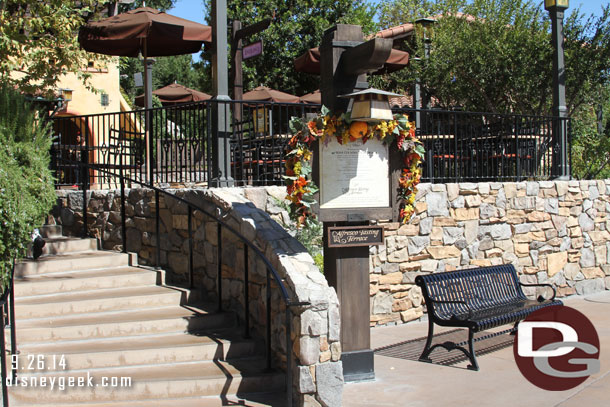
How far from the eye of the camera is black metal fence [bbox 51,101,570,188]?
7.68 meters

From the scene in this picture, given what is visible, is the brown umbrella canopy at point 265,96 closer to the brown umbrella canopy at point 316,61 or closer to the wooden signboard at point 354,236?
the brown umbrella canopy at point 316,61

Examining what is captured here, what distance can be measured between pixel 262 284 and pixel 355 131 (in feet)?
5.43

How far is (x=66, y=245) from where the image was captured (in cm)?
746

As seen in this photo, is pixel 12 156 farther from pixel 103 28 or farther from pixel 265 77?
pixel 265 77

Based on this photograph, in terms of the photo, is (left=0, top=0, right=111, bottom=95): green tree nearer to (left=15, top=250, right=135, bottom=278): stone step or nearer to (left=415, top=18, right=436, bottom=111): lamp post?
(left=15, top=250, right=135, bottom=278): stone step

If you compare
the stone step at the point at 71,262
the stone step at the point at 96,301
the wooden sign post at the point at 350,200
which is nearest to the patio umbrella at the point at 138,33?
the stone step at the point at 71,262

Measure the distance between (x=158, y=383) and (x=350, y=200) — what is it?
2171 millimetres

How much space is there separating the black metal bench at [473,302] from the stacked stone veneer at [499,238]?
45.6 inches

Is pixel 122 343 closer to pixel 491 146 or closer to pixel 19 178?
pixel 19 178

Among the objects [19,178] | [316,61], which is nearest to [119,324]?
[19,178]

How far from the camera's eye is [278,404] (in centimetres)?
→ 511

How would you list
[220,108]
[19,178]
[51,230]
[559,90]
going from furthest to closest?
[559,90] < [51,230] < [220,108] < [19,178]

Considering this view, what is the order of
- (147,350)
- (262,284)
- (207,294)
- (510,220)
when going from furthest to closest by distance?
(510,220), (207,294), (262,284), (147,350)

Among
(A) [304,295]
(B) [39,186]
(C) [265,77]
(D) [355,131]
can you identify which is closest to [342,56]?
(D) [355,131]
